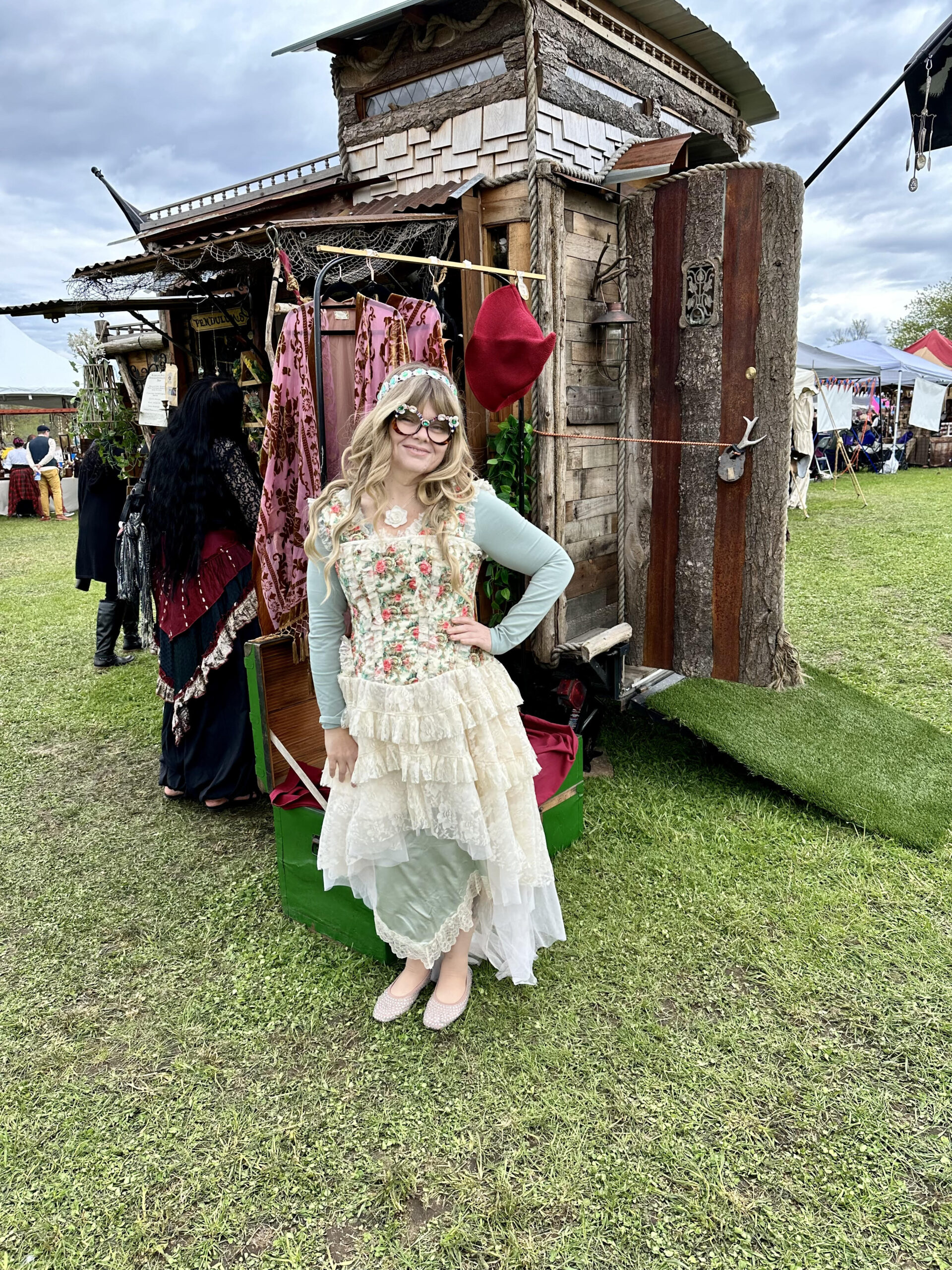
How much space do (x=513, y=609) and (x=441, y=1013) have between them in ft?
4.07

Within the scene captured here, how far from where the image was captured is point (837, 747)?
3842 mm

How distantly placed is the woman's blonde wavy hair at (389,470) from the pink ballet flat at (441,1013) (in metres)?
1.28

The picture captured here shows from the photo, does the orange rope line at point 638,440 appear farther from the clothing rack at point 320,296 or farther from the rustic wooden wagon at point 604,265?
the clothing rack at point 320,296

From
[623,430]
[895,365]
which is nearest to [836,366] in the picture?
[895,365]

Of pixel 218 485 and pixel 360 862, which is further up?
pixel 218 485

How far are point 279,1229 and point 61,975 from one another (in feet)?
4.27

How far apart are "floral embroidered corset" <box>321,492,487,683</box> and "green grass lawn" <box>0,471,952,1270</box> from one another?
1141 mm

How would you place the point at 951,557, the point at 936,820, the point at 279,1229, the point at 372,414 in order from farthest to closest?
the point at 951,557 < the point at 936,820 < the point at 372,414 < the point at 279,1229

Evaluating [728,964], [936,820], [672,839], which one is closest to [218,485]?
[672,839]

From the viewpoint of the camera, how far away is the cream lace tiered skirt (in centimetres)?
220

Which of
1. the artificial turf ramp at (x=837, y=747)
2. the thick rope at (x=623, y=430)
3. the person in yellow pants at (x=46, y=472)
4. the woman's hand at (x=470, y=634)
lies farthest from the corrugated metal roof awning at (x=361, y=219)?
the person in yellow pants at (x=46, y=472)

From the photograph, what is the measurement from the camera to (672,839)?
11.3 feet

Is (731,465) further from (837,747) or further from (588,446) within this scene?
(837,747)

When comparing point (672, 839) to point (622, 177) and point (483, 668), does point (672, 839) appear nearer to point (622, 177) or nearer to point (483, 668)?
point (483, 668)
